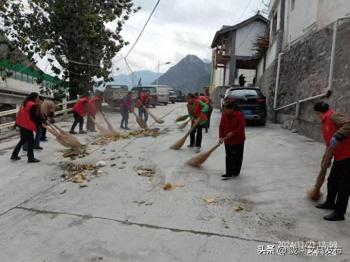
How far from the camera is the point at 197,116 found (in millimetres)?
9172

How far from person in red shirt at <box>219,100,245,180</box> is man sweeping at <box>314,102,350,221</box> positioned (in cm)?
181

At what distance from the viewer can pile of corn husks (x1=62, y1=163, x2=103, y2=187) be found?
21.6ft

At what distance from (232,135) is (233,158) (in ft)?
1.54

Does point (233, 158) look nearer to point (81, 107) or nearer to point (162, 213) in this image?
point (162, 213)

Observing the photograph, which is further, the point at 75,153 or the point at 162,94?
the point at 162,94

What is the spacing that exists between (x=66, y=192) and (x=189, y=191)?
202cm

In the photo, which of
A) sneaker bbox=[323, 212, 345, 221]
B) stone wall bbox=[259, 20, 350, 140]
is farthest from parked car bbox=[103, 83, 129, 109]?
sneaker bbox=[323, 212, 345, 221]

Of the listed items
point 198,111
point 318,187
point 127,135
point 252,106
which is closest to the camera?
point 318,187

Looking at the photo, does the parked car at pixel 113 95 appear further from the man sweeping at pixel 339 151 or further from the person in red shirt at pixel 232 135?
the man sweeping at pixel 339 151

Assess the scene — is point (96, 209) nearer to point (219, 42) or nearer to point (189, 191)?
point (189, 191)

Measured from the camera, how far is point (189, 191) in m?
5.87

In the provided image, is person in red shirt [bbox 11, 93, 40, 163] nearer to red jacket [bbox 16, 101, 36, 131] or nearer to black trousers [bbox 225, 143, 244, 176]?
red jacket [bbox 16, 101, 36, 131]

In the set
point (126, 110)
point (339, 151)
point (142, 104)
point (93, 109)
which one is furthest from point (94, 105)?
point (339, 151)

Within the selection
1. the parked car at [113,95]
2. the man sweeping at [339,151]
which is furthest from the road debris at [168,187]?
Answer: the parked car at [113,95]
